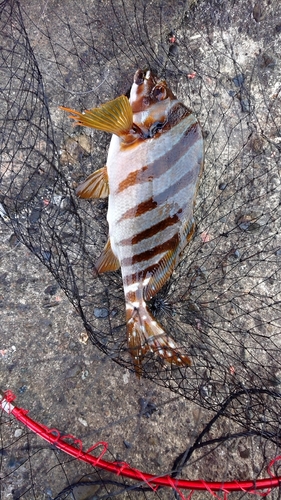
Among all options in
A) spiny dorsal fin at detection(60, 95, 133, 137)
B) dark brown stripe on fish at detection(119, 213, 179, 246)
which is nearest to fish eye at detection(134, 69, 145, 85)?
spiny dorsal fin at detection(60, 95, 133, 137)

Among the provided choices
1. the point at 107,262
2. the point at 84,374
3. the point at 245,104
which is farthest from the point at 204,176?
the point at 84,374

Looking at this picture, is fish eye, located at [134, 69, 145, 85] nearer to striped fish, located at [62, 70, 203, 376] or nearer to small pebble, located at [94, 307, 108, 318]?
striped fish, located at [62, 70, 203, 376]

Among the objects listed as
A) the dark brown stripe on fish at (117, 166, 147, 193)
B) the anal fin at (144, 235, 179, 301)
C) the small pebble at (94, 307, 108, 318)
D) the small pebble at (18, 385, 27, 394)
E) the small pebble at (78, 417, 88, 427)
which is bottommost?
the small pebble at (78, 417, 88, 427)

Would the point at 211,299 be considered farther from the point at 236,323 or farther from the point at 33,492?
the point at 33,492

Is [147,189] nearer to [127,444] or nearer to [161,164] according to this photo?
[161,164]

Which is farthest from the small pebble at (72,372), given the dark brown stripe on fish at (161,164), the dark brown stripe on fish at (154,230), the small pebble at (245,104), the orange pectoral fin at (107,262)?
the small pebble at (245,104)

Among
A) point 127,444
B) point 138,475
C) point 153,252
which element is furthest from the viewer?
point 127,444

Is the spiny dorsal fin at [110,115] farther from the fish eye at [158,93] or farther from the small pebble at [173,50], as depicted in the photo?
the small pebble at [173,50]

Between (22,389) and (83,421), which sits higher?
(22,389)
